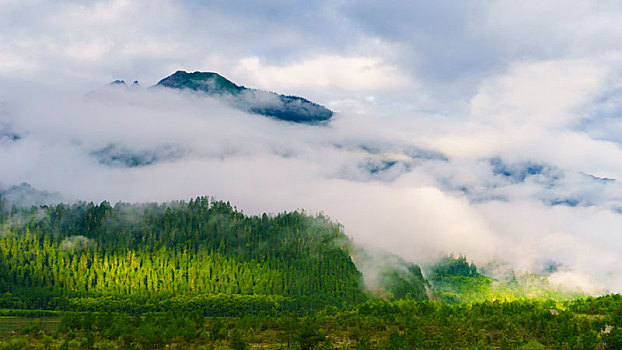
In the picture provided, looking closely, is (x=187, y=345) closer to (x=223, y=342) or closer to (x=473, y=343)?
(x=223, y=342)

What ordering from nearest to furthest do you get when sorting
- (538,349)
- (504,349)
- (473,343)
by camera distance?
(538,349) → (504,349) → (473,343)

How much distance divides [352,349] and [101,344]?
275 feet

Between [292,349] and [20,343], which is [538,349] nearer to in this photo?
[292,349]

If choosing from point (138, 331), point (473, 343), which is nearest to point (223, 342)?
point (138, 331)

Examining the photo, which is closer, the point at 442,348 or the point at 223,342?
the point at 442,348

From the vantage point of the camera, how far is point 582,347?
6781 inches

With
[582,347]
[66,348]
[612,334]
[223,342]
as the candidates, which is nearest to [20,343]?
[66,348]

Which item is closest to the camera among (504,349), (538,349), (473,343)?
(538,349)

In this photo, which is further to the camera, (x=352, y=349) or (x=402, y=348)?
(x=352, y=349)

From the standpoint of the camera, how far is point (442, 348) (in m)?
184

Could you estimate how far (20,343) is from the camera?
586 feet

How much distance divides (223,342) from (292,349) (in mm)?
31878

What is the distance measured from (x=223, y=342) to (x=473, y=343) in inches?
3533

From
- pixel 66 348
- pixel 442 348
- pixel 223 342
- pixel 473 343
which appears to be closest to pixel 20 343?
pixel 66 348
